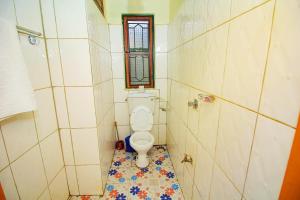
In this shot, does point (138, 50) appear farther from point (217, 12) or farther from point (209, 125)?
→ point (209, 125)

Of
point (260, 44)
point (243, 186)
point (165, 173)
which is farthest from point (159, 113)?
point (260, 44)

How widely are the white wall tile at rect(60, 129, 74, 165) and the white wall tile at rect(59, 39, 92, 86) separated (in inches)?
17.5

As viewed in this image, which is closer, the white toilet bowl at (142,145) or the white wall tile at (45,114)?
the white wall tile at (45,114)

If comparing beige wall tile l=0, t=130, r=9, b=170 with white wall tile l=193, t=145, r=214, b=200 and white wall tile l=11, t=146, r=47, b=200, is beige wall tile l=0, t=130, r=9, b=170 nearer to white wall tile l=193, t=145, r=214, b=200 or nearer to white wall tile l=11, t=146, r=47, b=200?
white wall tile l=11, t=146, r=47, b=200

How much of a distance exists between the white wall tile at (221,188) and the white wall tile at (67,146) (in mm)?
1198

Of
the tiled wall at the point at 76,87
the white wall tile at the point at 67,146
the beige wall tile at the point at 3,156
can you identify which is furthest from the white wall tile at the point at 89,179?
the beige wall tile at the point at 3,156

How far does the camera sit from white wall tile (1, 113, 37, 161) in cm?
77

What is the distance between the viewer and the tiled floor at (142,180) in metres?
1.46

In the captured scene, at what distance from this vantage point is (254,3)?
51cm

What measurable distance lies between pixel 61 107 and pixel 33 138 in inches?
13.0

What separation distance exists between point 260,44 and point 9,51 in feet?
3.51

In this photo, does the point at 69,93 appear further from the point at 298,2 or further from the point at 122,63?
the point at 298,2

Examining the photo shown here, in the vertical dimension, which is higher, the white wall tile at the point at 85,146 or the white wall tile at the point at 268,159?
the white wall tile at the point at 268,159

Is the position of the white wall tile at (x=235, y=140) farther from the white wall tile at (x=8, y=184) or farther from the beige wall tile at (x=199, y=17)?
the white wall tile at (x=8, y=184)
